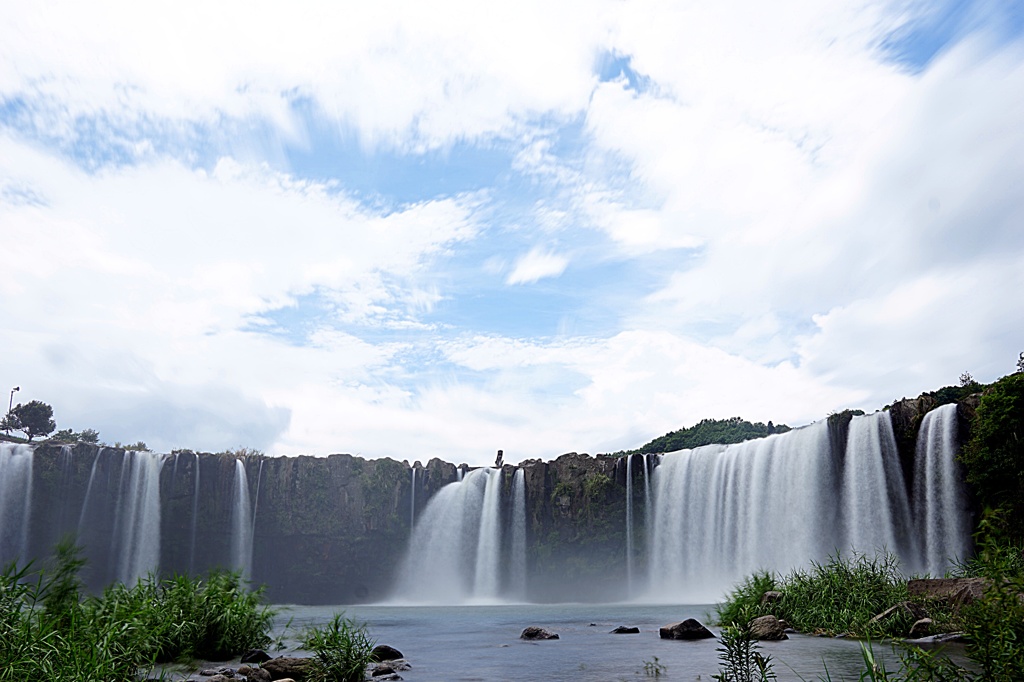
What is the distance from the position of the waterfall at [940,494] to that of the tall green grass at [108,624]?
2410 cm

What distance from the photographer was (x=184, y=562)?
1861 inches

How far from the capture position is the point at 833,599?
15383 mm

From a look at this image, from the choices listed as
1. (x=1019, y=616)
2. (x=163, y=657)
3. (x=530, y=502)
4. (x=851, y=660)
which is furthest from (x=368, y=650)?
(x=530, y=502)

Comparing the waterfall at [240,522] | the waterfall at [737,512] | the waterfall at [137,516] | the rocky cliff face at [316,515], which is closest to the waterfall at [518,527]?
the rocky cliff face at [316,515]

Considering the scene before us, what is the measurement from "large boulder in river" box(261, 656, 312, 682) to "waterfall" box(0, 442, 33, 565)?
1649 inches

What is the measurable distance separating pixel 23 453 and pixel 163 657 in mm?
40010

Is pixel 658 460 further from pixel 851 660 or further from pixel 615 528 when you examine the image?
pixel 851 660

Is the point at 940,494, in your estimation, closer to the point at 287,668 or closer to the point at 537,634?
the point at 537,634

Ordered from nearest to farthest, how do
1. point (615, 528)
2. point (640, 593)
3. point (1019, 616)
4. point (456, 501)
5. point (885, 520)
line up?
point (1019, 616), point (885, 520), point (640, 593), point (615, 528), point (456, 501)

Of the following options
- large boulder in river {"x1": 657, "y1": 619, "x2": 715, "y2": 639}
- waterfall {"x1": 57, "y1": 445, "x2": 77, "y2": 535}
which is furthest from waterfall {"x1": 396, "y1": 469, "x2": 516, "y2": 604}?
large boulder in river {"x1": 657, "y1": 619, "x2": 715, "y2": 639}

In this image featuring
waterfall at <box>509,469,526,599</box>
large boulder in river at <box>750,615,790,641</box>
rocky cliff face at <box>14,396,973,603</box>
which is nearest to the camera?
large boulder in river at <box>750,615,790,641</box>

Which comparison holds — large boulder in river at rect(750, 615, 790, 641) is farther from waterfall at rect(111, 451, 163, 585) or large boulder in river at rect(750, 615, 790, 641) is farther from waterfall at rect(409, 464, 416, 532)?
waterfall at rect(111, 451, 163, 585)

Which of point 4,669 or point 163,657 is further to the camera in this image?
point 163,657

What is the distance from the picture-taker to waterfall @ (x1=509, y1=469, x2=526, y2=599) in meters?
47.7
